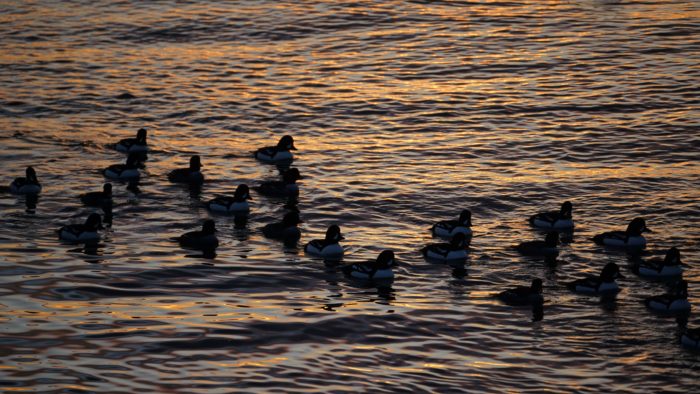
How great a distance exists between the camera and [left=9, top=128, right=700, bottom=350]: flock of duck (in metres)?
26.6

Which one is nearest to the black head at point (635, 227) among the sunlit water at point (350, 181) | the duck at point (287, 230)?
the sunlit water at point (350, 181)

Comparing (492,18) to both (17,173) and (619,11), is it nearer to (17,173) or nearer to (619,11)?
(619,11)

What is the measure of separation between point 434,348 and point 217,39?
2848 centimetres

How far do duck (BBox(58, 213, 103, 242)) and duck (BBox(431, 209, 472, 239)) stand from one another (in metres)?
8.58

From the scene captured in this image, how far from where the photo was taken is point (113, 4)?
56.0m

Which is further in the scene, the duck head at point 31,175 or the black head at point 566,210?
the duck head at point 31,175

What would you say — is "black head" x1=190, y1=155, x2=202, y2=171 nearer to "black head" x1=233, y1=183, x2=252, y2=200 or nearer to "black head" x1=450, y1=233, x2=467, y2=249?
"black head" x1=233, y1=183, x2=252, y2=200

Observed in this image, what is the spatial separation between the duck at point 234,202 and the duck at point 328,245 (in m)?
3.55

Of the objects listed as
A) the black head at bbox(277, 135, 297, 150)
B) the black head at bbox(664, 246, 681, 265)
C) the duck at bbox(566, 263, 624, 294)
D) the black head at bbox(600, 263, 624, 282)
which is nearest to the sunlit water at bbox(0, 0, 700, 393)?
the duck at bbox(566, 263, 624, 294)

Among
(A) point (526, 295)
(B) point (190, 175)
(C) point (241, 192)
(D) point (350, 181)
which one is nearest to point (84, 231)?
(C) point (241, 192)

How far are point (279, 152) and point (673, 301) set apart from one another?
1472cm

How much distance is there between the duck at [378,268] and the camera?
91.7 feet

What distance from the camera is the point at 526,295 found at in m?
26.5

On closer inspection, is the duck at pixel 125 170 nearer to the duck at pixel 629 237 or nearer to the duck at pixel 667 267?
the duck at pixel 629 237
